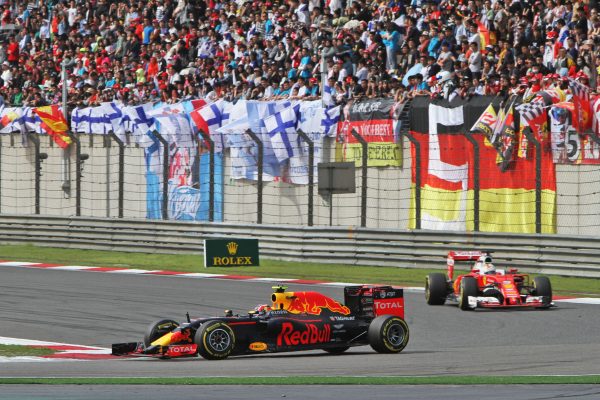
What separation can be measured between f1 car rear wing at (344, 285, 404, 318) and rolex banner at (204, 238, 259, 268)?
9015mm

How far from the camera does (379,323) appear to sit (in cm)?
1343

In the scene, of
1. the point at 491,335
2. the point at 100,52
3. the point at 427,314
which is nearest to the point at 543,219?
the point at 427,314

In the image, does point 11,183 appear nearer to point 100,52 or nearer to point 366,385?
point 100,52

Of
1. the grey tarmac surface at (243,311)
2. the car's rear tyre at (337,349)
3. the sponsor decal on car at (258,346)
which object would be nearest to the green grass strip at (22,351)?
the grey tarmac surface at (243,311)

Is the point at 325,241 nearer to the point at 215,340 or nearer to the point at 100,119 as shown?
the point at 100,119

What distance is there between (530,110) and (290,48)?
8.87 m

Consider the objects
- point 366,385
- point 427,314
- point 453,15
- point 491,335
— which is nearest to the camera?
point 366,385

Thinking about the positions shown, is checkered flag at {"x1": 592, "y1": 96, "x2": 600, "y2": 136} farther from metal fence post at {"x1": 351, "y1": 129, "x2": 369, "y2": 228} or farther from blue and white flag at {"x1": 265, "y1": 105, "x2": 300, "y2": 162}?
blue and white flag at {"x1": 265, "y1": 105, "x2": 300, "y2": 162}

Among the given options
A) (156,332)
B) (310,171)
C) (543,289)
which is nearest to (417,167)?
(310,171)

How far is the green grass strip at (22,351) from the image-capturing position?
13.6m

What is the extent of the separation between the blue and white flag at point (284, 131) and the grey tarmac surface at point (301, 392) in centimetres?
1402

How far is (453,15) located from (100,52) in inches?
491

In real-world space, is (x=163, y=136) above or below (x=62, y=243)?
above

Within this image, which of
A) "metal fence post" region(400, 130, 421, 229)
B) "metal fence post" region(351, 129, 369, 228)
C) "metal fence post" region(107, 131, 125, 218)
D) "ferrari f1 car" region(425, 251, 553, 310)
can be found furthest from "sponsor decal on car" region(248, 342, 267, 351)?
"metal fence post" region(107, 131, 125, 218)
